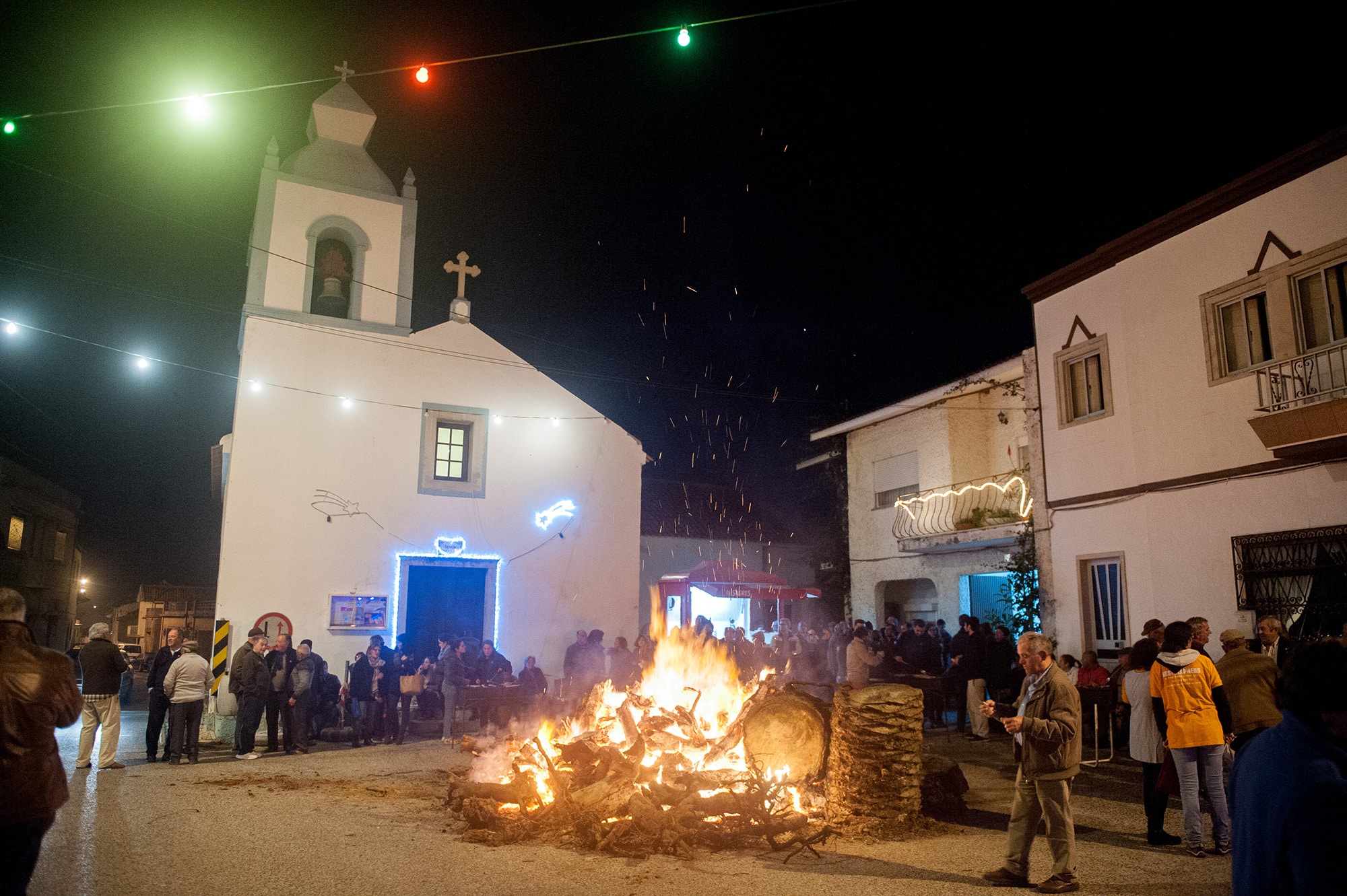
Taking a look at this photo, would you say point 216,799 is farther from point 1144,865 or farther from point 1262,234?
point 1262,234

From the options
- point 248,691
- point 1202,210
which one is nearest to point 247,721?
point 248,691

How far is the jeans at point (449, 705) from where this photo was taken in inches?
542

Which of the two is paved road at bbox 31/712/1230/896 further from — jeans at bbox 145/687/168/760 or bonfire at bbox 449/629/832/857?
jeans at bbox 145/687/168/760

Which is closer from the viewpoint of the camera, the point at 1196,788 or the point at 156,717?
the point at 1196,788

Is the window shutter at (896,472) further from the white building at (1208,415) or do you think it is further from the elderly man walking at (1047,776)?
the elderly man walking at (1047,776)

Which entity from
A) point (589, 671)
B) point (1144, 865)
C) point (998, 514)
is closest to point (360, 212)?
point (589, 671)

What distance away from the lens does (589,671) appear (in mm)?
15789

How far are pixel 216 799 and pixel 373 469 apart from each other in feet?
26.3

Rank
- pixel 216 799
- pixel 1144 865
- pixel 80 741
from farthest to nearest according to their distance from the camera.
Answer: pixel 80 741 < pixel 216 799 < pixel 1144 865

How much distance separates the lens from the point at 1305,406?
32.4 feet

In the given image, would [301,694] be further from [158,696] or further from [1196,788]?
[1196,788]

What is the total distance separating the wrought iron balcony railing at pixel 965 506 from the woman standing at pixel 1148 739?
321 inches

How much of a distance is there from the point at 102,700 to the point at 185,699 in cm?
104

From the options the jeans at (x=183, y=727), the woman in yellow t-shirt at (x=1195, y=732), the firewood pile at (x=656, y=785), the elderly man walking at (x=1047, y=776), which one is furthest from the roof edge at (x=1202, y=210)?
the jeans at (x=183, y=727)
